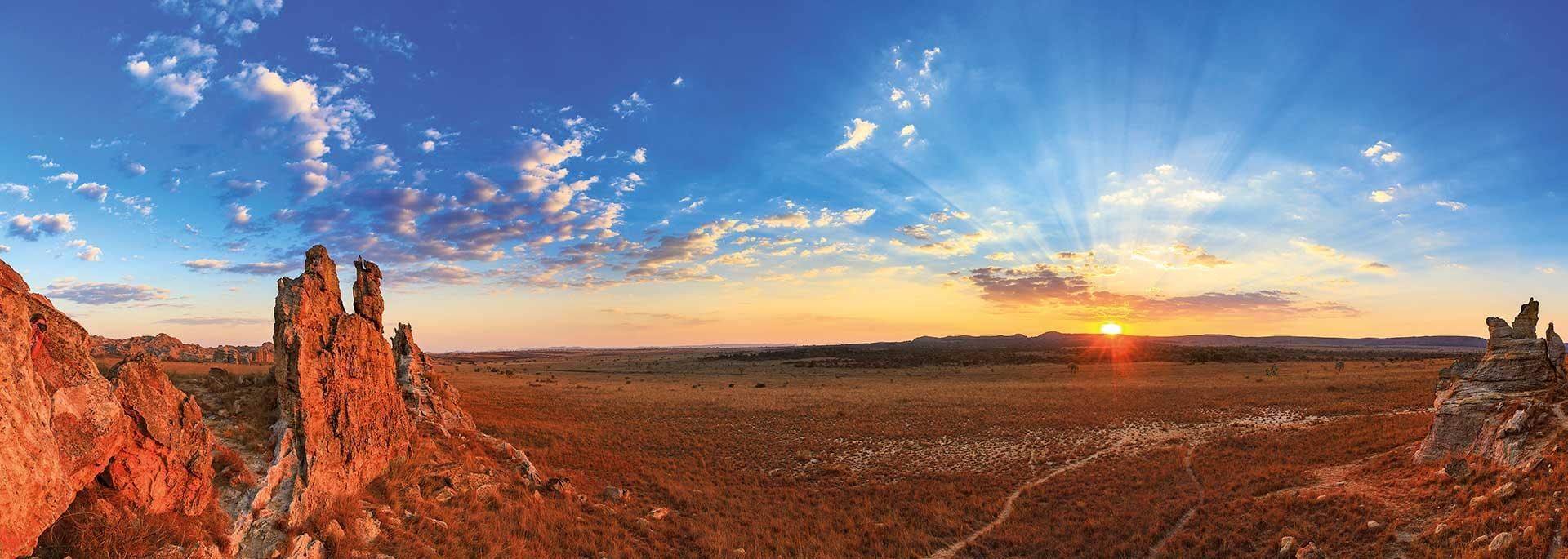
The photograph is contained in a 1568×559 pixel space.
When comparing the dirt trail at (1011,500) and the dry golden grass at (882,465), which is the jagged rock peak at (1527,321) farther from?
the dirt trail at (1011,500)

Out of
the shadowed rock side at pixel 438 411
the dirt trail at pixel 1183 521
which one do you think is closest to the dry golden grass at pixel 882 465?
the dirt trail at pixel 1183 521

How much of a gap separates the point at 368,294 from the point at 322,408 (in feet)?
21.3

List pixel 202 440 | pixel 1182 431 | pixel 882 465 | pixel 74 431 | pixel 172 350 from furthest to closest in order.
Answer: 1. pixel 172 350
2. pixel 1182 431
3. pixel 882 465
4. pixel 202 440
5. pixel 74 431

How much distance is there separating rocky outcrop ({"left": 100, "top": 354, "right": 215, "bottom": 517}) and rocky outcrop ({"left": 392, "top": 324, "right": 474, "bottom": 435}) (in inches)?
373

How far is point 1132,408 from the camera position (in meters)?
46.3

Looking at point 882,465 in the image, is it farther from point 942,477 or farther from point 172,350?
point 172,350

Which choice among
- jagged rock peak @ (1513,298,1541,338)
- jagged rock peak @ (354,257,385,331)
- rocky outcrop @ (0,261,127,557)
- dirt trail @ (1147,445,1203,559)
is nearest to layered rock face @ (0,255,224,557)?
rocky outcrop @ (0,261,127,557)

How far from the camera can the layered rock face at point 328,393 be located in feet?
47.0

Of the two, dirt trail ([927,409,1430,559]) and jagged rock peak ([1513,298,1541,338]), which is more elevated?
jagged rock peak ([1513,298,1541,338])

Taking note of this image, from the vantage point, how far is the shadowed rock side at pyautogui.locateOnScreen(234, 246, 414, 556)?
42.7 ft

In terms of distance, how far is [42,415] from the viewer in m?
8.53

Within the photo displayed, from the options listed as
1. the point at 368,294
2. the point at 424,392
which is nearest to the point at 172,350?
the point at 424,392

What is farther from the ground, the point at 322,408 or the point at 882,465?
the point at 322,408

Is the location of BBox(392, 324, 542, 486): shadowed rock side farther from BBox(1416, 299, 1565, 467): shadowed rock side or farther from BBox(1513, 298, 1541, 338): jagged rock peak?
BBox(1513, 298, 1541, 338): jagged rock peak
